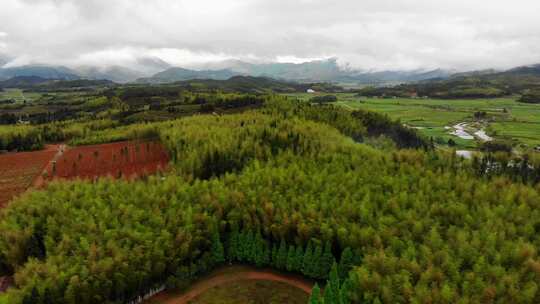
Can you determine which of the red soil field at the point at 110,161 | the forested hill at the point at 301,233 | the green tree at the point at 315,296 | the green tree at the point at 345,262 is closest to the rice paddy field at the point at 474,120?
the forested hill at the point at 301,233

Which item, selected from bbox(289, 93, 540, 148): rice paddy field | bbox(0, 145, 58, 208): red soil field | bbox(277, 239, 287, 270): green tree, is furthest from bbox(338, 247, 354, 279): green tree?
bbox(289, 93, 540, 148): rice paddy field

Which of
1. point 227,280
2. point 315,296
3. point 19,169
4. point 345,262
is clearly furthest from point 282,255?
point 19,169

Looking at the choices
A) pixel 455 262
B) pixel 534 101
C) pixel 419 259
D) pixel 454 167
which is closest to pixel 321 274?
pixel 419 259

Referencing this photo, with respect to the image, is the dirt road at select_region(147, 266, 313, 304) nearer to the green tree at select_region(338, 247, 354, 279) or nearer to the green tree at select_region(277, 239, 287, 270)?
the green tree at select_region(277, 239, 287, 270)

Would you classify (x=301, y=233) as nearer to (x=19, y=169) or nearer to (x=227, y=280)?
(x=227, y=280)

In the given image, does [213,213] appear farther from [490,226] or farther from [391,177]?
[490,226]

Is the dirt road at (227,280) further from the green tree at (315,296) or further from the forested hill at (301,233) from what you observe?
the green tree at (315,296)

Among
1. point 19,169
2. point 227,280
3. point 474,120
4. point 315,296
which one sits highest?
point 474,120
